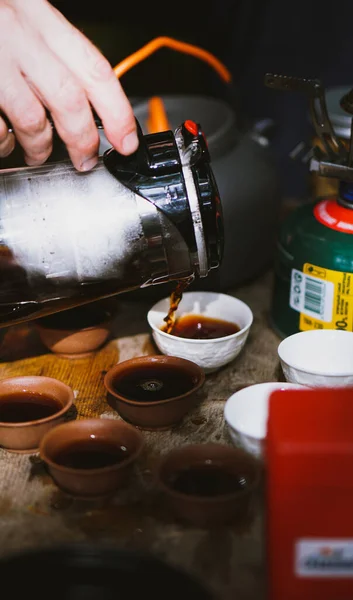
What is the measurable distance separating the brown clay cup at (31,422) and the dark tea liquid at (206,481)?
246 mm

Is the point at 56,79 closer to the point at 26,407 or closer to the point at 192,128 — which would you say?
the point at 192,128

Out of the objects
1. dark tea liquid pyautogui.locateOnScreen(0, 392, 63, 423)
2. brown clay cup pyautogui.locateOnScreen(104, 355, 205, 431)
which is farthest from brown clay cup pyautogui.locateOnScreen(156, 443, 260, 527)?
dark tea liquid pyautogui.locateOnScreen(0, 392, 63, 423)

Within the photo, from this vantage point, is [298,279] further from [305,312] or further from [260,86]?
[260,86]

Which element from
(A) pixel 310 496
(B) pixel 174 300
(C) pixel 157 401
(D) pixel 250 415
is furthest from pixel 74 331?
(A) pixel 310 496

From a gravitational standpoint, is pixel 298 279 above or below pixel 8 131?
below

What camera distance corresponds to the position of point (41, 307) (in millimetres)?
1382

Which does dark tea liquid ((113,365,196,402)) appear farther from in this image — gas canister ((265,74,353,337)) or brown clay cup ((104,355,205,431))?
gas canister ((265,74,353,337))

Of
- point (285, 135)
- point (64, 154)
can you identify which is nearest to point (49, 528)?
point (64, 154)

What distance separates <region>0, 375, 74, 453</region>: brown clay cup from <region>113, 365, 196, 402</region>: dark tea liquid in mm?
104

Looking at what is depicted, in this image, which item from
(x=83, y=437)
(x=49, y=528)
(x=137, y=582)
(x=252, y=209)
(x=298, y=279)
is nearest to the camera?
(x=137, y=582)

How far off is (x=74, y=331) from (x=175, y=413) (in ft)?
1.11

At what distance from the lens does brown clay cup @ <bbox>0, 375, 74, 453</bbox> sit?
131 cm

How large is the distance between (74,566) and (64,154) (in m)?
0.96

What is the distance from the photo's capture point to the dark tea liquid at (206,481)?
3.92 feet
